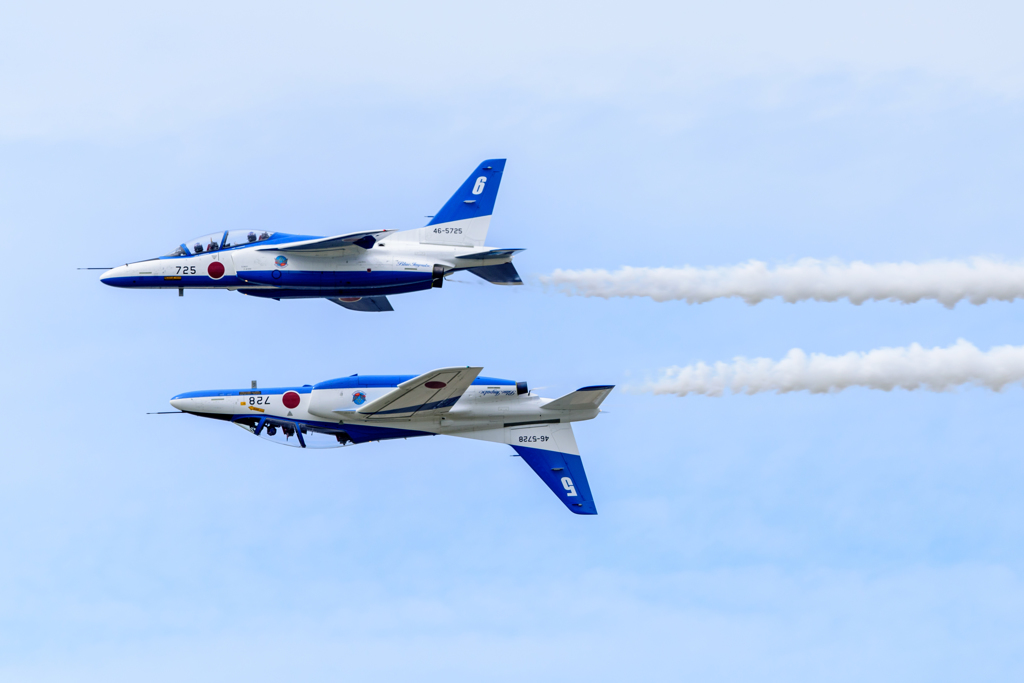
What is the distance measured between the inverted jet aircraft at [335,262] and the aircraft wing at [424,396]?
4.93 meters

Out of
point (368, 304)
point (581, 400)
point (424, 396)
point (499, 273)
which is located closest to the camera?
point (424, 396)

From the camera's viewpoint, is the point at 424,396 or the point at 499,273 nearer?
the point at 424,396

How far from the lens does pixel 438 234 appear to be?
169 ft

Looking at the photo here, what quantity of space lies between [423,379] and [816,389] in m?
13.3

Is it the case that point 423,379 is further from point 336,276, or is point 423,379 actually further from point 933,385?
point 933,385

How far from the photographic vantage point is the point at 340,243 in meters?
49.7

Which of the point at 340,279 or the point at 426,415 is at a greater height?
the point at 340,279

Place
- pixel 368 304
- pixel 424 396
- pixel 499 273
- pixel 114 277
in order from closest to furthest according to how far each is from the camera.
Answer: pixel 424 396 < pixel 499 273 < pixel 114 277 < pixel 368 304

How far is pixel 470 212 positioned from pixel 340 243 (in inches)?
200

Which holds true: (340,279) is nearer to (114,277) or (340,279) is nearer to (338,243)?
(338,243)

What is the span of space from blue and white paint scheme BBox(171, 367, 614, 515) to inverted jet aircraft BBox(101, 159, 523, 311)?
381 cm

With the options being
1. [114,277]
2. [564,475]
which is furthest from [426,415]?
[114,277]

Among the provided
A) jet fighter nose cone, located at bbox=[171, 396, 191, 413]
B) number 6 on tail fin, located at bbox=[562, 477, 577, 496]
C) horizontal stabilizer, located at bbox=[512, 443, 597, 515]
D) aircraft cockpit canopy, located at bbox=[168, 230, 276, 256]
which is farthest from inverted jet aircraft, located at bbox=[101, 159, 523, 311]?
number 6 on tail fin, located at bbox=[562, 477, 577, 496]

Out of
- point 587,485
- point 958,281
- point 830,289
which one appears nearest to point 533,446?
point 587,485
